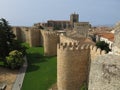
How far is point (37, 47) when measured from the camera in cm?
3494

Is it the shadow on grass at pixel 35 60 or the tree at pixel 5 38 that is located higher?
the tree at pixel 5 38

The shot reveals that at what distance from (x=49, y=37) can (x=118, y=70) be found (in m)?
23.3

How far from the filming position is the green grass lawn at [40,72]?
18.8 m

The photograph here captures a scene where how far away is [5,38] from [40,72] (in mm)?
8778

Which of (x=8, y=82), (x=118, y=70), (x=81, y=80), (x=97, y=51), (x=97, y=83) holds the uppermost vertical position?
(x=118, y=70)

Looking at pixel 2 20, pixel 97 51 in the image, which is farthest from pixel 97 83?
pixel 2 20

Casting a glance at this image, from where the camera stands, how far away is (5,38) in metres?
29.0

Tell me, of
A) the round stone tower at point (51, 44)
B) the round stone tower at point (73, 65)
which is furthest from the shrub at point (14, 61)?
the round stone tower at point (73, 65)

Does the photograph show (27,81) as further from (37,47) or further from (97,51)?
(37,47)

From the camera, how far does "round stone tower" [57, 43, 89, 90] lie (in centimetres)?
1502

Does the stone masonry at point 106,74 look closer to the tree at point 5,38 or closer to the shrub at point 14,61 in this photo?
the shrub at point 14,61

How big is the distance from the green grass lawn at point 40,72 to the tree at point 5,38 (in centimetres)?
260

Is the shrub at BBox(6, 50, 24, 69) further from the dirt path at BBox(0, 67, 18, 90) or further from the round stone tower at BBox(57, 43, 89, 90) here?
the round stone tower at BBox(57, 43, 89, 90)

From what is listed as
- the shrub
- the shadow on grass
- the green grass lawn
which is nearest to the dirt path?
the shrub
